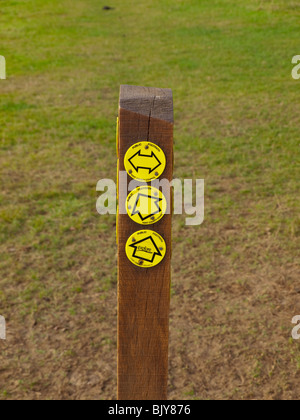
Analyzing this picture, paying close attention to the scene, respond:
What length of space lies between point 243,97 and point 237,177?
280 cm

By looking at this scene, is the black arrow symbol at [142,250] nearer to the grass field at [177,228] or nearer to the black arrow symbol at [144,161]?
the black arrow symbol at [144,161]

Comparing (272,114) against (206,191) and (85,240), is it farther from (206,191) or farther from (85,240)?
(85,240)

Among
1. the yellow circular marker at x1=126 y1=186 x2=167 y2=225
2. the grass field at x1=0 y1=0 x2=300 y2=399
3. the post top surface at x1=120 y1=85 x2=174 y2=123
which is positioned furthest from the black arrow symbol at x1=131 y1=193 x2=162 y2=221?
the grass field at x1=0 y1=0 x2=300 y2=399

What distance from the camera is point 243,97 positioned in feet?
25.4

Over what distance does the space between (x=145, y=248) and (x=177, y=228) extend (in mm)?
2903

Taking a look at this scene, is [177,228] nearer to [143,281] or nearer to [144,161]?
[143,281]

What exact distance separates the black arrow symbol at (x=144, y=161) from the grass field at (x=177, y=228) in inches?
71.7

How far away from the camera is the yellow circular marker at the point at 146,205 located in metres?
1.55

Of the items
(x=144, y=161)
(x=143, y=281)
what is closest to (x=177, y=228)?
(x=143, y=281)

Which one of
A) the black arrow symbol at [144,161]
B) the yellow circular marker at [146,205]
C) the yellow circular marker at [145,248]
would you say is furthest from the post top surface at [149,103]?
the yellow circular marker at [145,248]

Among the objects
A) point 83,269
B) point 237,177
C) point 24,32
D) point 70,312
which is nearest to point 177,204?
point 237,177

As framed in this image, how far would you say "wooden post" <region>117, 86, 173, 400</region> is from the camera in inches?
60.8

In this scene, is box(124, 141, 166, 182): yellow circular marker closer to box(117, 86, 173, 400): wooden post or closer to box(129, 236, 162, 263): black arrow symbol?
box(117, 86, 173, 400): wooden post

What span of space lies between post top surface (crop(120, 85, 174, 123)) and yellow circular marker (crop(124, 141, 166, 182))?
0.31 ft
